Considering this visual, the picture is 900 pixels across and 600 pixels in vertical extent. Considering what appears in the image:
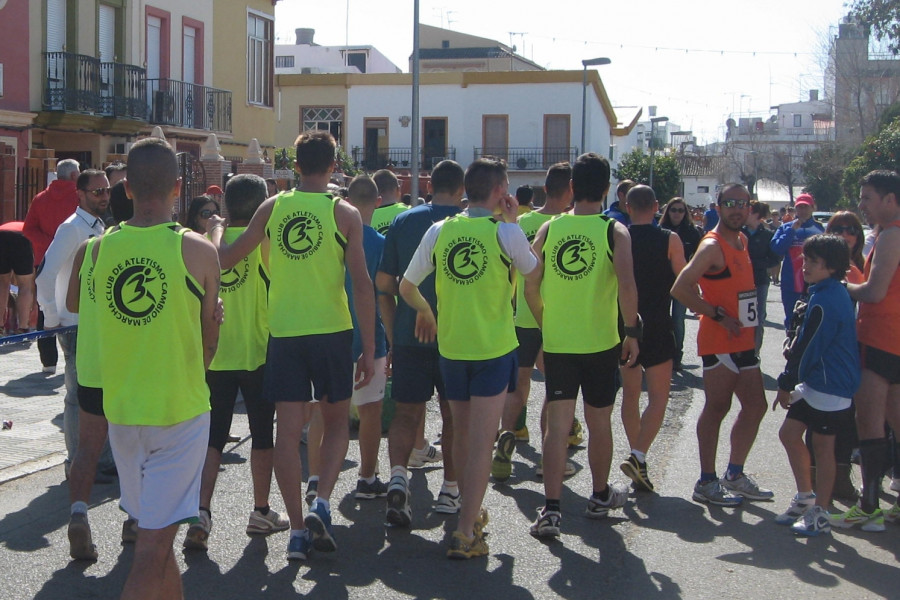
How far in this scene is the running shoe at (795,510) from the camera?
19.2 ft

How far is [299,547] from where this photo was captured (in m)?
5.06

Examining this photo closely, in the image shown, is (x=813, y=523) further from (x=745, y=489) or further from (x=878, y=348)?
(x=878, y=348)

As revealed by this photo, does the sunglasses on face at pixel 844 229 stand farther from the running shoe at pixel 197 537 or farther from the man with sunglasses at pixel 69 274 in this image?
the man with sunglasses at pixel 69 274

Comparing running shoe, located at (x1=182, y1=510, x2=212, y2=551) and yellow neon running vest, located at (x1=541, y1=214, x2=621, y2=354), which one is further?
yellow neon running vest, located at (x1=541, y1=214, x2=621, y2=354)

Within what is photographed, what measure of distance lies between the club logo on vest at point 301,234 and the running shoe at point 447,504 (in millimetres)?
1815

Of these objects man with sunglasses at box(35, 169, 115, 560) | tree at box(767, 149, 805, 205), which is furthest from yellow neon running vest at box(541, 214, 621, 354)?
tree at box(767, 149, 805, 205)

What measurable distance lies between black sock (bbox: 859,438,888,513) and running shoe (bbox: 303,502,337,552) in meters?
3.04

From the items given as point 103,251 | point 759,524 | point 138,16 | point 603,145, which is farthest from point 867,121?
point 103,251

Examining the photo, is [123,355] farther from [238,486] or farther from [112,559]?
[238,486]

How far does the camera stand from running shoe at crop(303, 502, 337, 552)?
5.03m

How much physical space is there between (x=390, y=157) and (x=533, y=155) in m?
6.78

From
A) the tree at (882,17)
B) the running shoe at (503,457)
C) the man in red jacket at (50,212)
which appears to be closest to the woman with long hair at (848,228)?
the running shoe at (503,457)

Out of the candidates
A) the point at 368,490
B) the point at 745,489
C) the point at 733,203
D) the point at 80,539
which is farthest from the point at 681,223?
the point at 80,539

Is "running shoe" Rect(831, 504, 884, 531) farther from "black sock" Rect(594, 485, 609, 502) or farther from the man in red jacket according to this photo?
the man in red jacket
